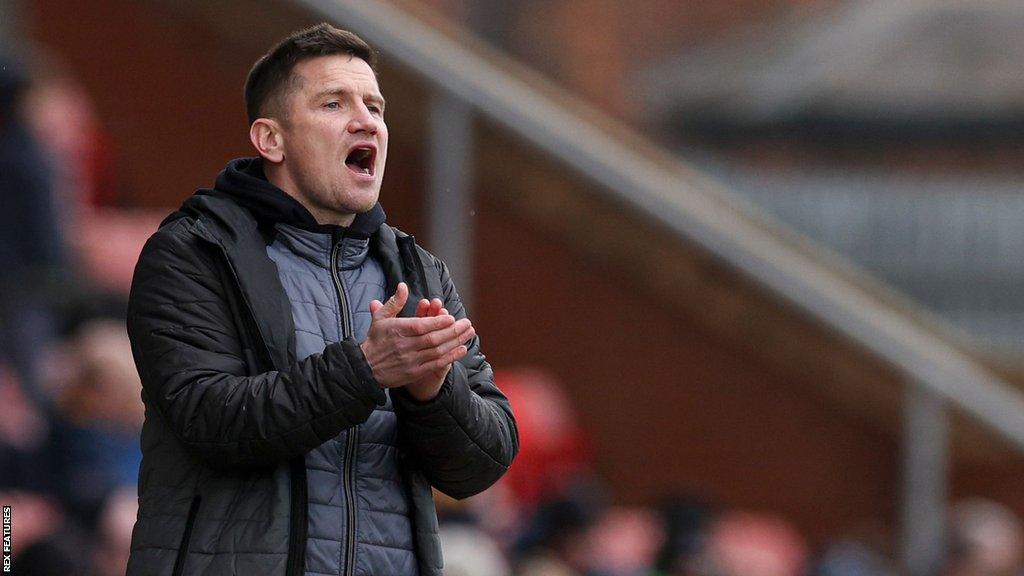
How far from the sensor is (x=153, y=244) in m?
2.31

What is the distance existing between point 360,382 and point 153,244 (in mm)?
335

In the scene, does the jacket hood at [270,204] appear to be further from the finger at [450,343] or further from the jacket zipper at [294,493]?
the finger at [450,343]

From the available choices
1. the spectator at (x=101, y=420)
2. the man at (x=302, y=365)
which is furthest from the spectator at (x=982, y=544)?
the man at (x=302, y=365)

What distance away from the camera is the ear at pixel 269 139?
2369mm

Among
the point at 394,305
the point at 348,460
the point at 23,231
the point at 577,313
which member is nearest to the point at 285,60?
the point at 394,305

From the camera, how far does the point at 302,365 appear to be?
7.29ft

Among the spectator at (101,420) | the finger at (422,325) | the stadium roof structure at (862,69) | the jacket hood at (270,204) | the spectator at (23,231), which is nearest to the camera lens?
the finger at (422,325)

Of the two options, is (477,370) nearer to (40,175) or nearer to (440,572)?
(440,572)

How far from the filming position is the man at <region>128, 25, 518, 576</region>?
2.19 meters

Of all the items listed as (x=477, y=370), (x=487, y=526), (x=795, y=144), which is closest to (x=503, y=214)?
(x=487, y=526)

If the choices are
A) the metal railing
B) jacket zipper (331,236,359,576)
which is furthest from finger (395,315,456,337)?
the metal railing

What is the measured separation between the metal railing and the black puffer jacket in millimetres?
4851

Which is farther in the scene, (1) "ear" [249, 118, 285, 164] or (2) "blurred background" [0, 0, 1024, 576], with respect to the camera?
(2) "blurred background" [0, 0, 1024, 576]

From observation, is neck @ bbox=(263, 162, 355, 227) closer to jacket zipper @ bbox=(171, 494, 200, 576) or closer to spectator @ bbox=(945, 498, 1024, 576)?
jacket zipper @ bbox=(171, 494, 200, 576)
